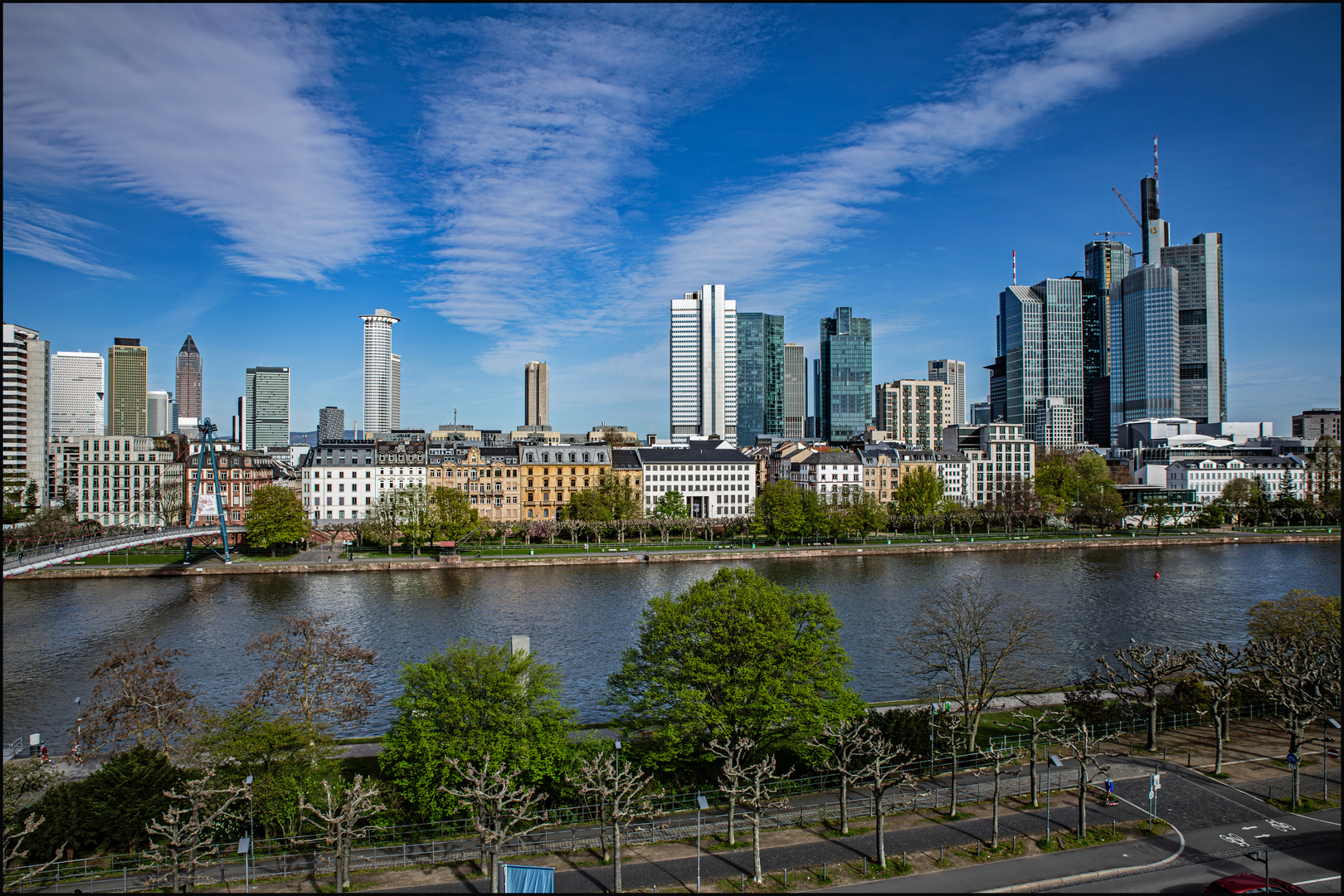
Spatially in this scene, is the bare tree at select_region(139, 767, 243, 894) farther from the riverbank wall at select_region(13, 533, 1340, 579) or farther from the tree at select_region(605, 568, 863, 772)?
the riverbank wall at select_region(13, 533, 1340, 579)

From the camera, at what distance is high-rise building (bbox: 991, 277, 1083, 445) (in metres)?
189

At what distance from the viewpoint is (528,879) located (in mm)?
13250

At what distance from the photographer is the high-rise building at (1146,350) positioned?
173 m

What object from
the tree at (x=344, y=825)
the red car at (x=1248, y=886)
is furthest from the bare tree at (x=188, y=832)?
the red car at (x=1248, y=886)

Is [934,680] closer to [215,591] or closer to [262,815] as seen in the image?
[262,815]

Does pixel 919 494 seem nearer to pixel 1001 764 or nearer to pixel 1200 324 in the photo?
pixel 1001 764

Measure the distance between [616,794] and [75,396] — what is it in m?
163

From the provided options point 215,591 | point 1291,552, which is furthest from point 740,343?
point 215,591

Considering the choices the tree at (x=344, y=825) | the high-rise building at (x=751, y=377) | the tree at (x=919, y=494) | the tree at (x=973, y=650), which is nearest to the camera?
the tree at (x=344, y=825)

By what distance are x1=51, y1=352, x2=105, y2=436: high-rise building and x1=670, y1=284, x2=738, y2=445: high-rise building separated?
328 feet

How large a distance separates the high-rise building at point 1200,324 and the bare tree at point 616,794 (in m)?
193

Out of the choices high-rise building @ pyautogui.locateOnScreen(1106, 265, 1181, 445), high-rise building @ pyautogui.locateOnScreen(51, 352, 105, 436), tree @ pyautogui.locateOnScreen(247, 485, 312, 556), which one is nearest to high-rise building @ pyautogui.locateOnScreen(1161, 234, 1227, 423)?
high-rise building @ pyautogui.locateOnScreen(1106, 265, 1181, 445)

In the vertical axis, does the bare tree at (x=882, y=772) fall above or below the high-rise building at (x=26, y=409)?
below

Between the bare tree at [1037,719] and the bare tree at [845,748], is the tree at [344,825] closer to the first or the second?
the bare tree at [845,748]
